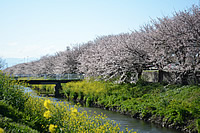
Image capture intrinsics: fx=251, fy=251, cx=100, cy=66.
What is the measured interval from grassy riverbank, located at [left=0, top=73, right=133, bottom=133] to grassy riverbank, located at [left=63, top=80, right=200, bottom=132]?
17.4 feet

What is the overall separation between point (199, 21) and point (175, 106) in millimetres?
6397

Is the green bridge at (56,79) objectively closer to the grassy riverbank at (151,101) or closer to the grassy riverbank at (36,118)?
the grassy riverbank at (151,101)

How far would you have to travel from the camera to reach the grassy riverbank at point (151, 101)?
13.6 meters

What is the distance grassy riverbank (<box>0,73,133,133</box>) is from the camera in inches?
316

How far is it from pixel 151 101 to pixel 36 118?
9943mm

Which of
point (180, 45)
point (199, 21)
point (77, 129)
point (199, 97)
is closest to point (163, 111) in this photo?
point (199, 97)

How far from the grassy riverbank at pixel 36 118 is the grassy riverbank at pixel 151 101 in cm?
531

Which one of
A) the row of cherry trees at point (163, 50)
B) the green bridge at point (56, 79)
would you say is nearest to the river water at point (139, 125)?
the row of cherry trees at point (163, 50)

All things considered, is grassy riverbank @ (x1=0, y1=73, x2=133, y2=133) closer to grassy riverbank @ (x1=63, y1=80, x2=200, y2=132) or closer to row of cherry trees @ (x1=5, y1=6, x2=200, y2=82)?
grassy riverbank @ (x1=63, y1=80, x2=200, y2=132)

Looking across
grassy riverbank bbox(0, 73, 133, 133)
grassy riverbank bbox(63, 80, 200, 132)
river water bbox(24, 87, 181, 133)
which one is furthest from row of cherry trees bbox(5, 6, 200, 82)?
grassy riverbank bbox(0, 73, 133, 133)

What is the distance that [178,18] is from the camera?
18797 millimetres

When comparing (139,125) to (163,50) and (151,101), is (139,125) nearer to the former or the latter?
(151,101)

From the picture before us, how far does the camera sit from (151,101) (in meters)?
17.4

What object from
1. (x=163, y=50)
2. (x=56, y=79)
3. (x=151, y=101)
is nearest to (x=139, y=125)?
(x=151, y=101)
